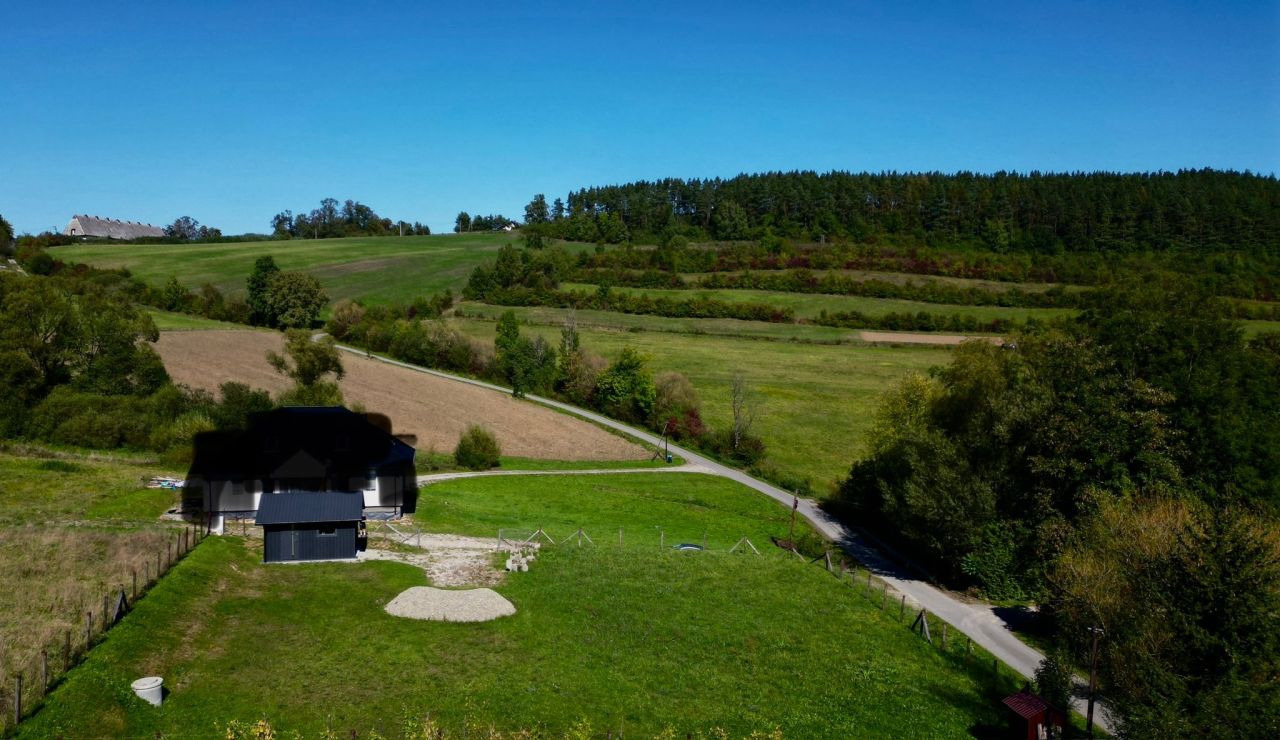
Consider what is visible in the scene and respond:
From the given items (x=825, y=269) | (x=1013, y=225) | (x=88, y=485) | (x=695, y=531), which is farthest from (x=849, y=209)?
(x=88, y=485)

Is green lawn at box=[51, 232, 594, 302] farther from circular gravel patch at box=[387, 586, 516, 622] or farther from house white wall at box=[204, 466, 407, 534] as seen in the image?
circular gravel patch at box=[387, 586, 516, 622]

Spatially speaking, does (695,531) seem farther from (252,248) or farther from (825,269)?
(252,248)

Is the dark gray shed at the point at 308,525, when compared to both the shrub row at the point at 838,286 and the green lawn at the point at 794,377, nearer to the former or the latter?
the green lawn at the point at 794,377

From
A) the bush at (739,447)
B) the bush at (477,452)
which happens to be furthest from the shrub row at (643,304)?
the bush at (477,452)

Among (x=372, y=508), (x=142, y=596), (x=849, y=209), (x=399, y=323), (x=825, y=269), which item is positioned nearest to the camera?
(x=142, y=596)

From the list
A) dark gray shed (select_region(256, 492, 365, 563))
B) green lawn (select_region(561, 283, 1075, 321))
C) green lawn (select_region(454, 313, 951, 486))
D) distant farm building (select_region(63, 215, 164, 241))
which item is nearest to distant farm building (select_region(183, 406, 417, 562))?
dark gray shed (select_region(256, 492, 365, 563))

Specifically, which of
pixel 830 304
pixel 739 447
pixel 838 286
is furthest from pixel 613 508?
pixel 838 286

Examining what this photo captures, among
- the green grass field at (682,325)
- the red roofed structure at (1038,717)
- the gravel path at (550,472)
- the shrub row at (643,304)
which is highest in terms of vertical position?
the shrub row at (643,304)
